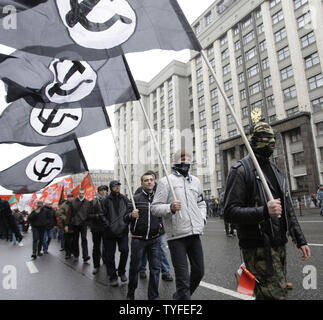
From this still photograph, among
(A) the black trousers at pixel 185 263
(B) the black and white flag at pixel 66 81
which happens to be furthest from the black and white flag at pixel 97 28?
(A) the black trousers at pixel 185 263

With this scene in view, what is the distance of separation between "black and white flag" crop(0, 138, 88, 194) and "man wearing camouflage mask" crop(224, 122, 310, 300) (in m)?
5.04

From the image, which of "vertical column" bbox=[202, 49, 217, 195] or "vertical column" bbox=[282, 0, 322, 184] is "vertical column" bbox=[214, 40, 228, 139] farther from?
"vertical column" bbox=[282, 0, 322, 184]

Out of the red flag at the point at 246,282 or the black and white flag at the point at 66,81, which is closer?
the red flag at the point at 246,282

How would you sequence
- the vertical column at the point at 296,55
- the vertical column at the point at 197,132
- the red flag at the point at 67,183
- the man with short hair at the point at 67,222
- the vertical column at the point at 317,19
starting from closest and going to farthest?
the man with short hair at the point at 67,222
the red flag at the point at 67,183
the vertical column at the point at 317,19
the vertical column at the point at 296,55
the vertical column at the point at 197,132

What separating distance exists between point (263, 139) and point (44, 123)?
15.4 feet

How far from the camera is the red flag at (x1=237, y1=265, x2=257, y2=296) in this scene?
85.1 inches

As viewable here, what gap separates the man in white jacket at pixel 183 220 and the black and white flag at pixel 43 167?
3.87 meters

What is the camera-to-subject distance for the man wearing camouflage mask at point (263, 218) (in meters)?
2.21

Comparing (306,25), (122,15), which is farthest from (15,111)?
(306,25)

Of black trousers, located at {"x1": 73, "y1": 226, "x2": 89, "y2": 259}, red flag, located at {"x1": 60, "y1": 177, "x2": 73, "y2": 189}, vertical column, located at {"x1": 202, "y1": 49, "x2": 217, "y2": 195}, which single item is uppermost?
vertical column, located at {"x1": 202, "y1": 49, "x2": 217, "y2": 195}

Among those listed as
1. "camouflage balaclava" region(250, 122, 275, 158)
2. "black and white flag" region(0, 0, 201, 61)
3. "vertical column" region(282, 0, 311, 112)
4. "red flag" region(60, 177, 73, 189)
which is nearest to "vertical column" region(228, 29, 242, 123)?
"vertical column" region(282, 0, 311, 112)

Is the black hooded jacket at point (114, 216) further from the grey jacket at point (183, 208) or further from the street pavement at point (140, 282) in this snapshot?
the grey jacket at point (183, 208)

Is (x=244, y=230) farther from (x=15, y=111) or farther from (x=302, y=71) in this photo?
(x=302, y=71)

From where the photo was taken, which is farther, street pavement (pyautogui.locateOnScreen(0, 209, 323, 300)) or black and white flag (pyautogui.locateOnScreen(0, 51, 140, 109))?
black and white flag (pyautogui.locateOnScreen(0, 51, 140, 109))
